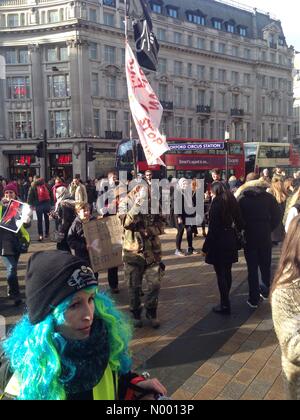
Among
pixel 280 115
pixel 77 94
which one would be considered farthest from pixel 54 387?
pixel 280 115

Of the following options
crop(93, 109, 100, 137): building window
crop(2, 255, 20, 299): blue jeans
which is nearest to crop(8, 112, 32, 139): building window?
crop(93, 109, 100, 137): building window

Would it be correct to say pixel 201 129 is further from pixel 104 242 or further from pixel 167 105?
pixel 104 242

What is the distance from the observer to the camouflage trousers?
4598mm

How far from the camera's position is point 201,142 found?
25.0m

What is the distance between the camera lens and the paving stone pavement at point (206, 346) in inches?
129

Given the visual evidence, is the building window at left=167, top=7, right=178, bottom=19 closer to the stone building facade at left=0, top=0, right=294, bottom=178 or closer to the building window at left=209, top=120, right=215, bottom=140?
the stone building facade at left=0, top=0, right=294, bottom=178

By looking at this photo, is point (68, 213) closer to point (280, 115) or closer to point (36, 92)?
point (36, 92)

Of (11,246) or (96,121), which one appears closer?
(11,246)

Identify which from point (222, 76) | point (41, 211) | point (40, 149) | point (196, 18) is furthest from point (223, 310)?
point (196, 18)

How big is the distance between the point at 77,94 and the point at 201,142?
16873 mm

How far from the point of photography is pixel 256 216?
16.8ft

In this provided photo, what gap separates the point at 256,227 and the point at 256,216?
0.48ft

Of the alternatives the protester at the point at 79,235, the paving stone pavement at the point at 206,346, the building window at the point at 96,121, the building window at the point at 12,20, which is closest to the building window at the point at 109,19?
the building window at the point at 12,20

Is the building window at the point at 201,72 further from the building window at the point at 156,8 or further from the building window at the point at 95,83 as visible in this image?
the building window at the point at 95,83
